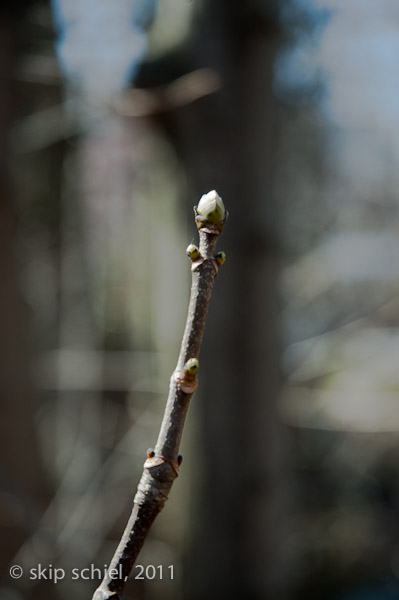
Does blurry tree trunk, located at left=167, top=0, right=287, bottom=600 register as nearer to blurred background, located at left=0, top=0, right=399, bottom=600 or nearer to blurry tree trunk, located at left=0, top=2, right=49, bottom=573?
blurred background, located at left=0, top=0, right=399, bottom=600

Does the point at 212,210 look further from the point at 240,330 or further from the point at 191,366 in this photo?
the point at 240,330

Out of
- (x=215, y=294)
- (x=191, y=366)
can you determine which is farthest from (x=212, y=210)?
(x=215, y=294)

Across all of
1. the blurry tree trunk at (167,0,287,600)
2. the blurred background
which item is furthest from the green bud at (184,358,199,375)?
the blurry tree trunk at (167,0,287,600)

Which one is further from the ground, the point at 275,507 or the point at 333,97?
the point at 333,97

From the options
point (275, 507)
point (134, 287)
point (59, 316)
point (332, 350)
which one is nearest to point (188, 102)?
point (275, 507)

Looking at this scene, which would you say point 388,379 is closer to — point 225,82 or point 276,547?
point 276,547

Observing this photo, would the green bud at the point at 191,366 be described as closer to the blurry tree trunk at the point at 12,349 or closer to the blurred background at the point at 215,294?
the blurred background at the point at 215,294

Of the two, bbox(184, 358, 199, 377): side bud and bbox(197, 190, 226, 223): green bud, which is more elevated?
bbox(197, 190, 226, 223): green bud
